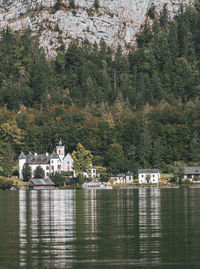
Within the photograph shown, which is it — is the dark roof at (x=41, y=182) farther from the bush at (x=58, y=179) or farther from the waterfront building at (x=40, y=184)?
the bush at (x=58, y=179)

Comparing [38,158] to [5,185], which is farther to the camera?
[38,158]

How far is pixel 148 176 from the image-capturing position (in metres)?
179

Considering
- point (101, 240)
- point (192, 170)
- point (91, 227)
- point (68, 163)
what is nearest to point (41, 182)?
Answer: point (68, 163)

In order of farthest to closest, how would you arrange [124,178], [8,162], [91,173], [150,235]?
[91,173] < [124,178] < [8,162] < [150,235]

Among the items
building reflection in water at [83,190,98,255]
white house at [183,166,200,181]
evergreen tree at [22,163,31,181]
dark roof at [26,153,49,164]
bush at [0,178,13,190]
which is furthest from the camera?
dark roof at [26,153,49,164]

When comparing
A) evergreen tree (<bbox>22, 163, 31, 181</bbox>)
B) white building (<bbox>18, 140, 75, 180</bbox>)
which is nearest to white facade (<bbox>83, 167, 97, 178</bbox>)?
white building (<bbox>18, 140, 75, 180</bbox>)

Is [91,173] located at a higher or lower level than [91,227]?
higher

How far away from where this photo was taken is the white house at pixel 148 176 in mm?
178250

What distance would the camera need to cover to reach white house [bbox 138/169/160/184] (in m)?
178

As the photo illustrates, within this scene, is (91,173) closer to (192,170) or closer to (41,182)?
(41,182)

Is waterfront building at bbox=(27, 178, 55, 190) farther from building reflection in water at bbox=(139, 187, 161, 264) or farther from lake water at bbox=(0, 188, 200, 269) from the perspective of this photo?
lake water at bbox=(0, 188, 200, 269)

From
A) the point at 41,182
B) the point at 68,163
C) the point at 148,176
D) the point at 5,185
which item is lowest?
the point at 5,185

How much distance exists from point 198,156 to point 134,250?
159 metres

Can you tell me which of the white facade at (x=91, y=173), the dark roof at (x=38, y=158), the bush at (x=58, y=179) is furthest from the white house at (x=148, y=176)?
the dark roof at (x=38, y=158)
